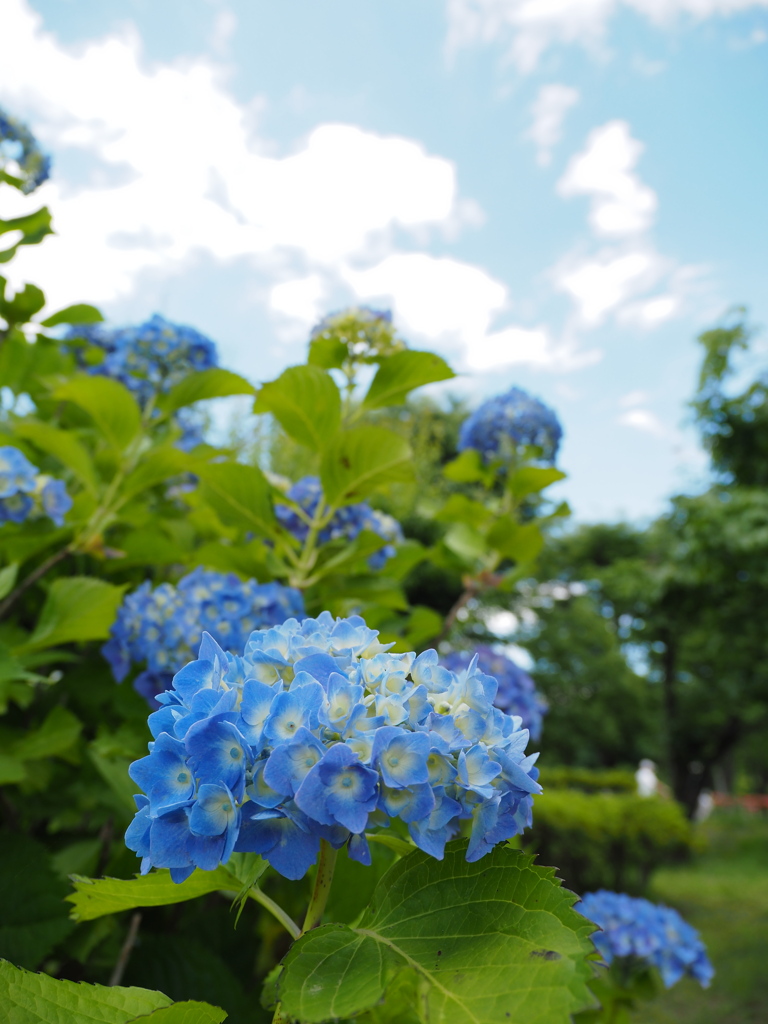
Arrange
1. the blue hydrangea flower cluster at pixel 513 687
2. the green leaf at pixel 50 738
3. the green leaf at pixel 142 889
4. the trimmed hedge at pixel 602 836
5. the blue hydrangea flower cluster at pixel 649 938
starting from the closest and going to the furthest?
1. the green leaf at pixel 142 889
2. the green leaf at pixel 50 738
3. the blue hydrangea flower cluster at pixel 513 687
4. the blue hydrangea flower cluster at pixel 649 938
5. the trimmed hedge at pixel 602 836

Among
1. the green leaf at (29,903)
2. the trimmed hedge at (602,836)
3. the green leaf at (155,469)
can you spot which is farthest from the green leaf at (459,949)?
the trimmed hedge at (602,836)

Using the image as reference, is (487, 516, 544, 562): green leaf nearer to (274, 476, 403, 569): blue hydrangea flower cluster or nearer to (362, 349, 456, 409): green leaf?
(274, 476, 403, 569): blue hydrangea flower cluster

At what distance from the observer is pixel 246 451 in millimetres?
4273

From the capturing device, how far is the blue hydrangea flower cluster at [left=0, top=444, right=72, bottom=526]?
1.56 metres

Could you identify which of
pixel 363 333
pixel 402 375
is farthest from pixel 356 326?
pixel 402 375

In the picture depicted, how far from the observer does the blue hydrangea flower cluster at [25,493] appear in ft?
Result: 5.12

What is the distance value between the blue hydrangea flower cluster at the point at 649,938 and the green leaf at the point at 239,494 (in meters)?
1.88

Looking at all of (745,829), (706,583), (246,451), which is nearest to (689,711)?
(745,829)

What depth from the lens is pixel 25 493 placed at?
160cm

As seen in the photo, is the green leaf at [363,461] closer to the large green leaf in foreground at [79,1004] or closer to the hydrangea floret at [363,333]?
the hydrangea floret at [363,333]

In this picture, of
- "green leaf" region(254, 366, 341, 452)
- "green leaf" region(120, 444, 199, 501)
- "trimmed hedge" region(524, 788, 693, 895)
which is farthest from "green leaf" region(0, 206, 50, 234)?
"trimmed hedge" region(524, 788, 693, 895)

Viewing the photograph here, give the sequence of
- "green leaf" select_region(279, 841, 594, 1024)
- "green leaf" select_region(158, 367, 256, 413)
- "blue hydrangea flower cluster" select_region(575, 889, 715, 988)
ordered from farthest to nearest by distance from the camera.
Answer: "blue hydrangea flower cluster" select_region(575, 889, 715, 988) → "green leaf" select_region(158, 367, 256, 413) → "green leaf" select_region(279, 841, 594, 1024)

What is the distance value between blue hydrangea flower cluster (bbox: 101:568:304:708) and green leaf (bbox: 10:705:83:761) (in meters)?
0.13

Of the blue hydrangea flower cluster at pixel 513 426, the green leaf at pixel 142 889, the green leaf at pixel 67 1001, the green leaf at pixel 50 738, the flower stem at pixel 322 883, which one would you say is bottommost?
the green leaf at pixel 67 1001
